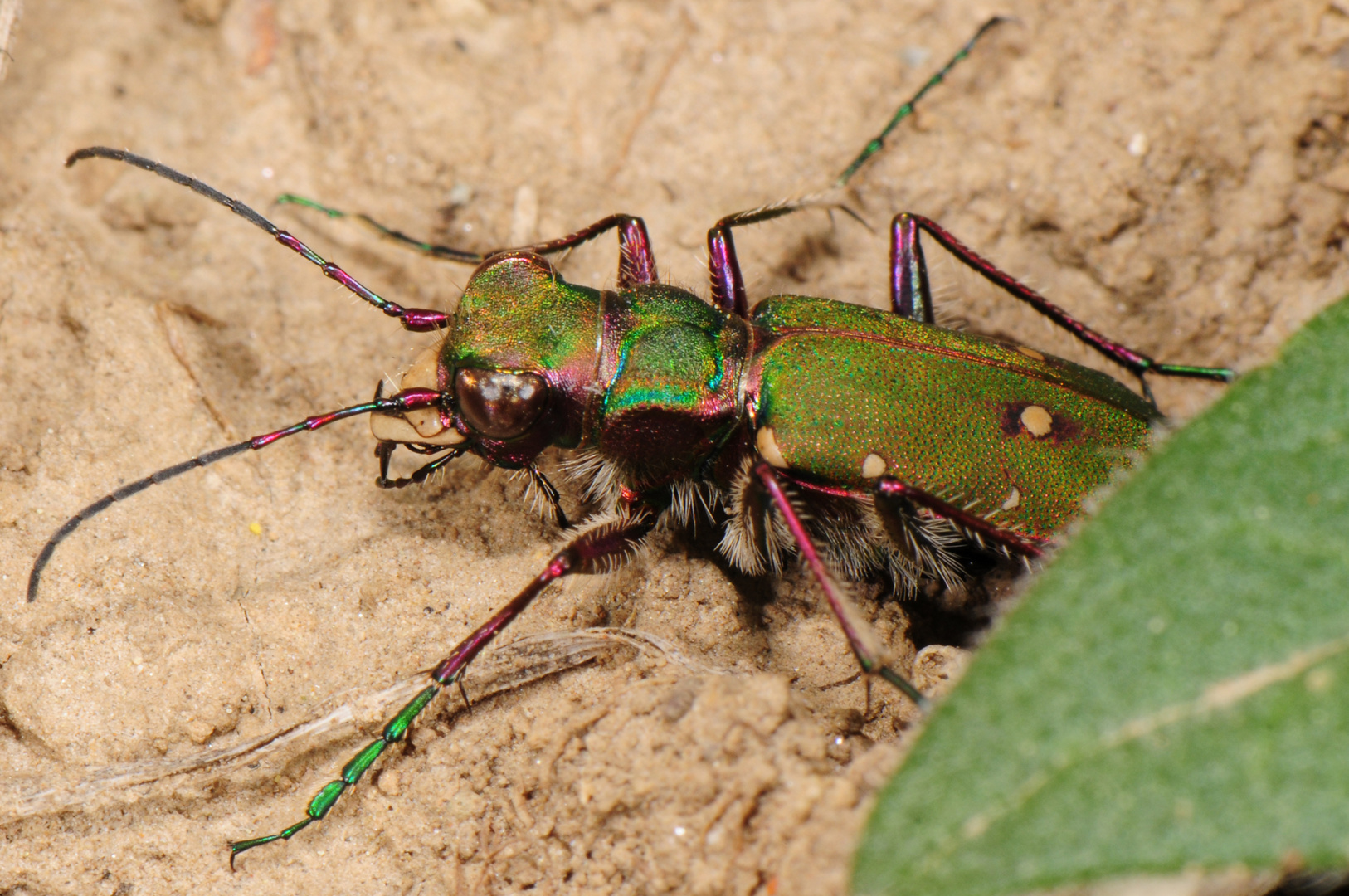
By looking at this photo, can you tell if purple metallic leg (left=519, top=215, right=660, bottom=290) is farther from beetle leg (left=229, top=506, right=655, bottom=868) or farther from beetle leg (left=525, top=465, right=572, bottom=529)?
beetle leg (left=229, top=506, right=655, bottom=868)

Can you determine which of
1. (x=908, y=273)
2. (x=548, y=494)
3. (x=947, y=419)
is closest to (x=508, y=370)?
(x=548, y=494)

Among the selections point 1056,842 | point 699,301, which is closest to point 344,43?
point 699,301

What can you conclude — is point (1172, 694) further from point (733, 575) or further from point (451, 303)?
point (451, 303)

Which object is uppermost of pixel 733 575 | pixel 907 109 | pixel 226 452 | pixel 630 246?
pixel 907 109

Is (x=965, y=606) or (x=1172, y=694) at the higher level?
(x=1172, y=694)

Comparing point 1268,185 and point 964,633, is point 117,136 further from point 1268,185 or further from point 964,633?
point 1268,185

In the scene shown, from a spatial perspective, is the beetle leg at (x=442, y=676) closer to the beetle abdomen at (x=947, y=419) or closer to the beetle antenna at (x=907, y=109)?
the beetle abdomen at (x=947, y=419)
